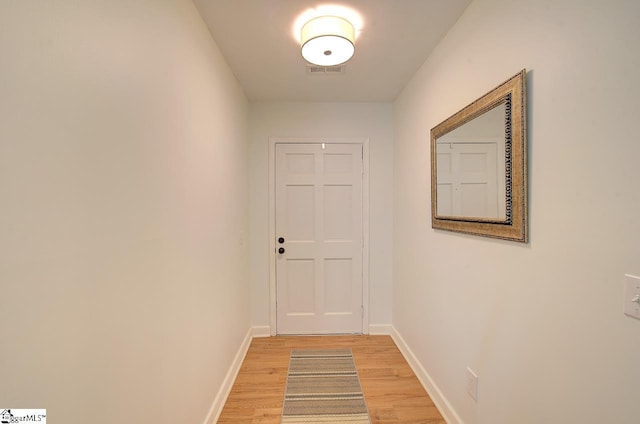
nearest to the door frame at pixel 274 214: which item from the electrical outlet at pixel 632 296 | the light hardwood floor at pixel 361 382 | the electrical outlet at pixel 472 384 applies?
the light hardwood floor at pixel 361 382

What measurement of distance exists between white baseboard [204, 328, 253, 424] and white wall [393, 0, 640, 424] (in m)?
1.48

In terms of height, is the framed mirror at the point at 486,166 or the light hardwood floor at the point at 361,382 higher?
the framed mirror at the point at 486,166

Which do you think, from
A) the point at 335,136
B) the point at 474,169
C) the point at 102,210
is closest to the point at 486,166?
the point at 474,169

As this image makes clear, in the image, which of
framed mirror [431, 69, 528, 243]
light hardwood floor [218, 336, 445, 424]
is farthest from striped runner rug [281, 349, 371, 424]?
framed mirror [431, 69, 528, 243]

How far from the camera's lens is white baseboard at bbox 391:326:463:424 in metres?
1.68

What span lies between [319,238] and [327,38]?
1851 mm

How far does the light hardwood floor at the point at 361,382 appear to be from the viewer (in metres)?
1.78

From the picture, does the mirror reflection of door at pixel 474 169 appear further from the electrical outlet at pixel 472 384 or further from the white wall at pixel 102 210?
the white wall at pixel 102 210

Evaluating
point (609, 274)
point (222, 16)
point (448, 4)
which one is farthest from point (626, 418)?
point (222, 16)

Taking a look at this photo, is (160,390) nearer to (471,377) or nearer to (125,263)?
(125,263)

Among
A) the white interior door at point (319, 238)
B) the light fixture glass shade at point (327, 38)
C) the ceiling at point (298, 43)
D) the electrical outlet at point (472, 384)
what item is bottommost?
the electrical outlet at point (472, 384)

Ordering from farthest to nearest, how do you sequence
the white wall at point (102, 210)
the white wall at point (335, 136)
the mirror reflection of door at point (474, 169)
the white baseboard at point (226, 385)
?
the white wall at point (335, 136) → the white baseboard at point (226, 385) → the mirror reflection of door at point (474, 169) → the white wall at point (102, 210)

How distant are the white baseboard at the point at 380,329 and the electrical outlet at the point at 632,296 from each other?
7.73ft

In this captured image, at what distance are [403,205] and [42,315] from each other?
8.10 feet
